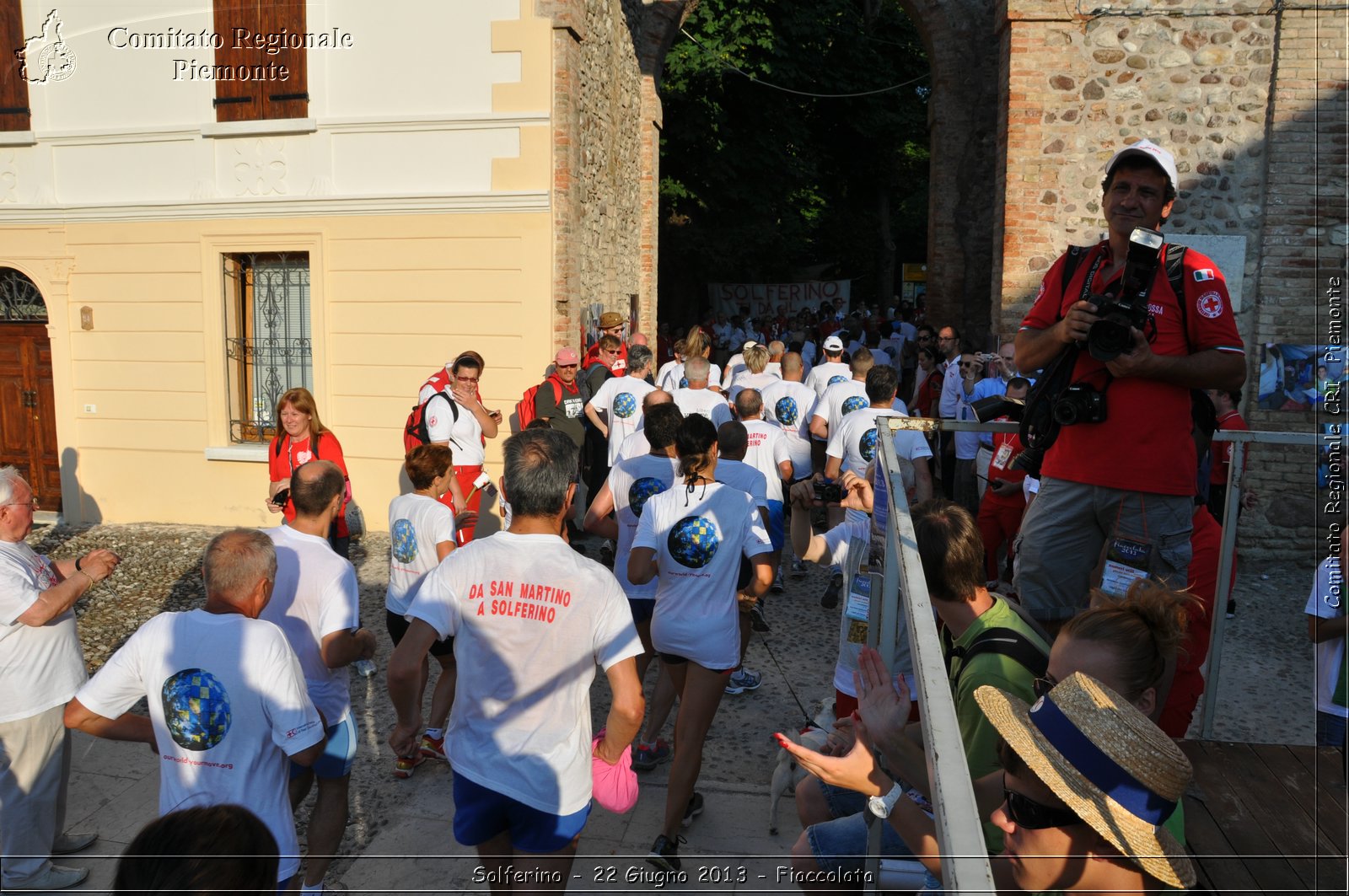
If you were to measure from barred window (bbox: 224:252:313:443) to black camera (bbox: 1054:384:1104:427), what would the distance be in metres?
9.15

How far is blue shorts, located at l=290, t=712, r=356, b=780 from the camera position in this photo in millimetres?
3588

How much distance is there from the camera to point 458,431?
7.24 meters

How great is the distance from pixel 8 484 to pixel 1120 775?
416cm

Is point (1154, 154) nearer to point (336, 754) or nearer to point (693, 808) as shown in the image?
point (693, 808)

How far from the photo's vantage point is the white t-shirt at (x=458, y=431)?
7172mm

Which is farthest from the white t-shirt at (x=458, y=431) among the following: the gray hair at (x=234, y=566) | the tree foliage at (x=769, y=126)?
the tree foliage at (x=769, y=126)

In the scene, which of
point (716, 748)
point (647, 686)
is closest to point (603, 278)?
point (647, 686)

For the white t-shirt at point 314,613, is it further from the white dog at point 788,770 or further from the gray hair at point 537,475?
the white dog at point 788,770

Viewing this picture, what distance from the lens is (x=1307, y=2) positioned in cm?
850

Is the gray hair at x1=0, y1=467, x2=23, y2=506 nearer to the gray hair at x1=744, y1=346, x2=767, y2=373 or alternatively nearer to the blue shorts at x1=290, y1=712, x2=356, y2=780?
the blue shorts at x1=290, y1=712, x2=356, y2=780

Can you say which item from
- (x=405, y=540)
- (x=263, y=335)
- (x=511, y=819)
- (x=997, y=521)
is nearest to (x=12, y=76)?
(x=263, y=335)

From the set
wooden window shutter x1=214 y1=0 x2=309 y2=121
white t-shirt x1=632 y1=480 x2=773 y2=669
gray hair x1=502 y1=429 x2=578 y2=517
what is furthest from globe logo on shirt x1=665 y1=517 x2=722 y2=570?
wooden window shutter x1=214 y1=0 x2=309 y2=121

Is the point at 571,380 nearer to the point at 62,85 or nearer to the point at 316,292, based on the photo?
the point at 316,292

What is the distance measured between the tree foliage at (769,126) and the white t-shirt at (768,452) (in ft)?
48.8
